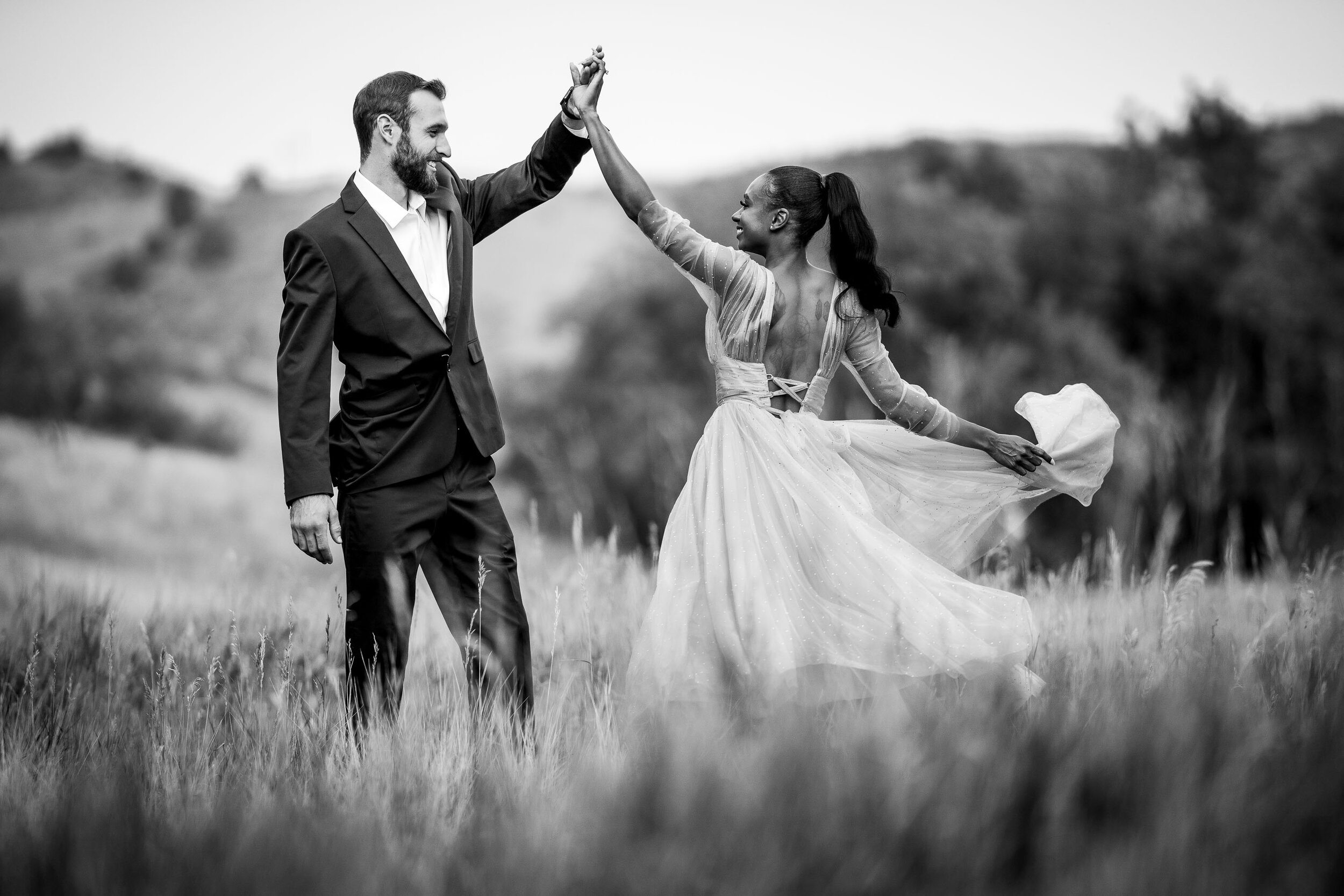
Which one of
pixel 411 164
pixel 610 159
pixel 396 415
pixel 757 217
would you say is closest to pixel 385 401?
pixel 396 415

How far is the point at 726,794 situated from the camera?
2324 mm

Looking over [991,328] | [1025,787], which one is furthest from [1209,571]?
[1025,787]

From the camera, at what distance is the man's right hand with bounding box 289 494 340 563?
3.62 meters

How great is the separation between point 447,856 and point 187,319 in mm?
42902

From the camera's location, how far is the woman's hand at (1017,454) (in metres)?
4.13

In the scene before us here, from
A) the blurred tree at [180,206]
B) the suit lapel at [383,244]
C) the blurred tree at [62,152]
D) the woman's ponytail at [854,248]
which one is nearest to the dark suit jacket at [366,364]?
the suit lapel at [383,244]

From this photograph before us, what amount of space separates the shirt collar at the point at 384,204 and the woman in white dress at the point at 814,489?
2.24 feet

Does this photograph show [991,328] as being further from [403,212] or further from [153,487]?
[403,212]

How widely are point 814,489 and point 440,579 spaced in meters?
1.33

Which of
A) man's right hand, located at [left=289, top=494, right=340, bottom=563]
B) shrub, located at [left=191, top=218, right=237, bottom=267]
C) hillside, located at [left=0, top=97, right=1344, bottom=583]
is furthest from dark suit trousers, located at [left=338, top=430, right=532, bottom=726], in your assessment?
shrub, located at [left=191, top=218, right=237, bottom=267]

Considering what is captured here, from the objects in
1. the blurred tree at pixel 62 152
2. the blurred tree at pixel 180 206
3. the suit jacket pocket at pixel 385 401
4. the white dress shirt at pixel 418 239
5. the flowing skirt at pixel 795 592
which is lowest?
the flowing skirt at pixel 795 592

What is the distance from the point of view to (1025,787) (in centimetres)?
235

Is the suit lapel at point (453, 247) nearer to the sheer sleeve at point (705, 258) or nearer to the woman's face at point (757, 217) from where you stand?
the sheer sleeve at point (705, 258)

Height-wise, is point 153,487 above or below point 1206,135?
below
